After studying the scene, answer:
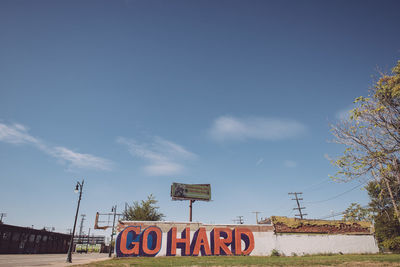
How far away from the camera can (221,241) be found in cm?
2409

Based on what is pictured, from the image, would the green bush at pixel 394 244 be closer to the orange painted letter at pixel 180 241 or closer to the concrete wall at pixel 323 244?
the concrete wall at pixel 323 244

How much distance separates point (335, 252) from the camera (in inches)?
979

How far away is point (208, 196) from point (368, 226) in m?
21.0

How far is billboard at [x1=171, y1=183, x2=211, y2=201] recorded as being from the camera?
32656 millimetres

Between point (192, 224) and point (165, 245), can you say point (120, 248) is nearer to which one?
point (165, 245)

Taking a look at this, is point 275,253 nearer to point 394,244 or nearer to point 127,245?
point 394,244

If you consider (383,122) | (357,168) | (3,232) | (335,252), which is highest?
(383,122)

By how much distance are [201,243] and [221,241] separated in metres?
2.30

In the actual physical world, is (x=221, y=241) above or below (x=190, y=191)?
below

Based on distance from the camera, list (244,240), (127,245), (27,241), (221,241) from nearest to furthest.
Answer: (127,245) → (221,241) → (244,240) → (27,241)

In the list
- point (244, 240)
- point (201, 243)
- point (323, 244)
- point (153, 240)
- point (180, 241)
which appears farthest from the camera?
point (323, 244)

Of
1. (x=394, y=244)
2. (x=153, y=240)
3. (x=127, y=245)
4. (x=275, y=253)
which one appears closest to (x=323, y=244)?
(x=275, y=253)

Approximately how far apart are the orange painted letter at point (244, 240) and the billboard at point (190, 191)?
953 cm

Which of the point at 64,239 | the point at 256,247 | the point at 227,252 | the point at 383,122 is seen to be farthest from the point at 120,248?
the point at 64,239
